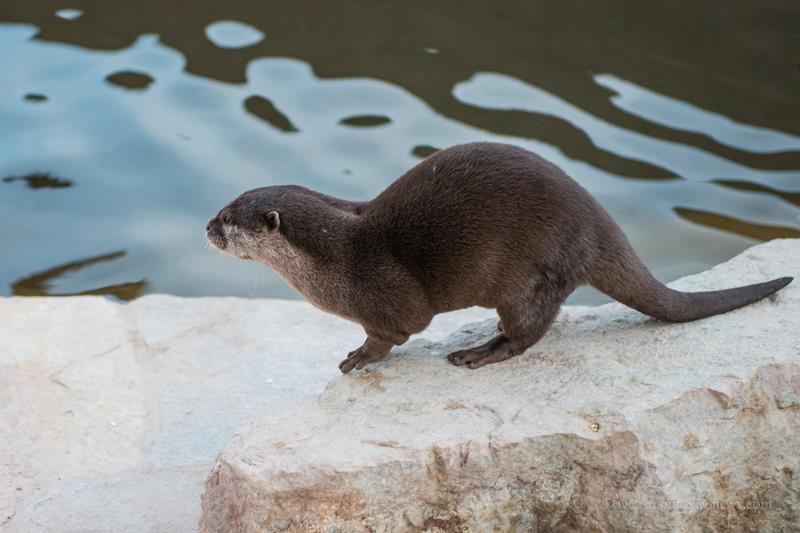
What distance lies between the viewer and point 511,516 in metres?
3.19

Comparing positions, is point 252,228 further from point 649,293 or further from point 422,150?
point 422,150

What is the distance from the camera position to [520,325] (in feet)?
11.5

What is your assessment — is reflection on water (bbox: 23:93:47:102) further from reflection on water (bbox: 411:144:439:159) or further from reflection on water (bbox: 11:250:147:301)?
reflection on water (bbox: 411:144:439:159)

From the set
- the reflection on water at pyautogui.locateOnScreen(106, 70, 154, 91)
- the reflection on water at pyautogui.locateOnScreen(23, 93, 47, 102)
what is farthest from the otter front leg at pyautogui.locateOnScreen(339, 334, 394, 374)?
the reflection on water at pyautogui.locateOnScreen(23, 93, 47, 102)

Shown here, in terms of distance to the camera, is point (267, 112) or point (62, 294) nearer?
point (62, 294)

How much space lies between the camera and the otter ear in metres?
3.62

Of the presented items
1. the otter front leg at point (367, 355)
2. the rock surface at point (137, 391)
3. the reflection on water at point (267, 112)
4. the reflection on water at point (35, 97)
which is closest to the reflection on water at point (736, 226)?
the rock surface at point (137, 391)

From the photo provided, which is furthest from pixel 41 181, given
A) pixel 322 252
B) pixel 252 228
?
pixel 322 252

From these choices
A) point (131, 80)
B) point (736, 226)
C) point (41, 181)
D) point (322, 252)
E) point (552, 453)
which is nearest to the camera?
point (552, 453)

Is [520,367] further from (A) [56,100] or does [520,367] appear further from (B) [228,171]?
(A) [56,100]

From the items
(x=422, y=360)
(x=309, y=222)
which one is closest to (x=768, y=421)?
(x=422, y=360)

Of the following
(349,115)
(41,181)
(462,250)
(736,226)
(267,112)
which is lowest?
(41,181)

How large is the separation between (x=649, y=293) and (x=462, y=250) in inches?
23.6

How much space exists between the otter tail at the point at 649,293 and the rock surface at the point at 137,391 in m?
1.58
